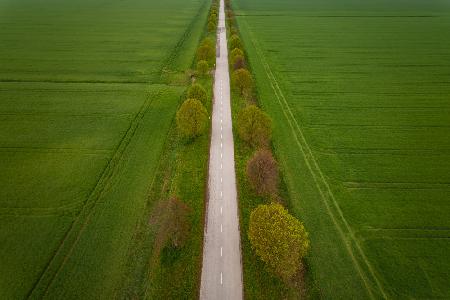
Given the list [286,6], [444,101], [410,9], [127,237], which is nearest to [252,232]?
[127,237]

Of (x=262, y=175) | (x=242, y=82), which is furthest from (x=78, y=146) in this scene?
(x=242, y=82)

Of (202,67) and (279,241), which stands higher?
(202,67)

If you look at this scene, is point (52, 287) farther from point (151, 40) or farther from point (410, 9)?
point (410, 9)

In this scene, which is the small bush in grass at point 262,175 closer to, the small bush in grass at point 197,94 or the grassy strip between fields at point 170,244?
the grassy strip between fields at point 170,244

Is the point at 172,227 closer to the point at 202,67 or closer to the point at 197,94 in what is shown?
the point at 197,94

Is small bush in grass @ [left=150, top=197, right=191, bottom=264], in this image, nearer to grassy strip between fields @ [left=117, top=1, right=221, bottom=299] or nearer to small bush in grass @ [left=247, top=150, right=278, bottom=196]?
grassy strip between fields @ [left=117, top=1, right=221, bottom=299]

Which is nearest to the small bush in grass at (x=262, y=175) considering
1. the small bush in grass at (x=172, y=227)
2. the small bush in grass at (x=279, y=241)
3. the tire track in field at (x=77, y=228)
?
the small bush in grass at (x=279, y=241)
